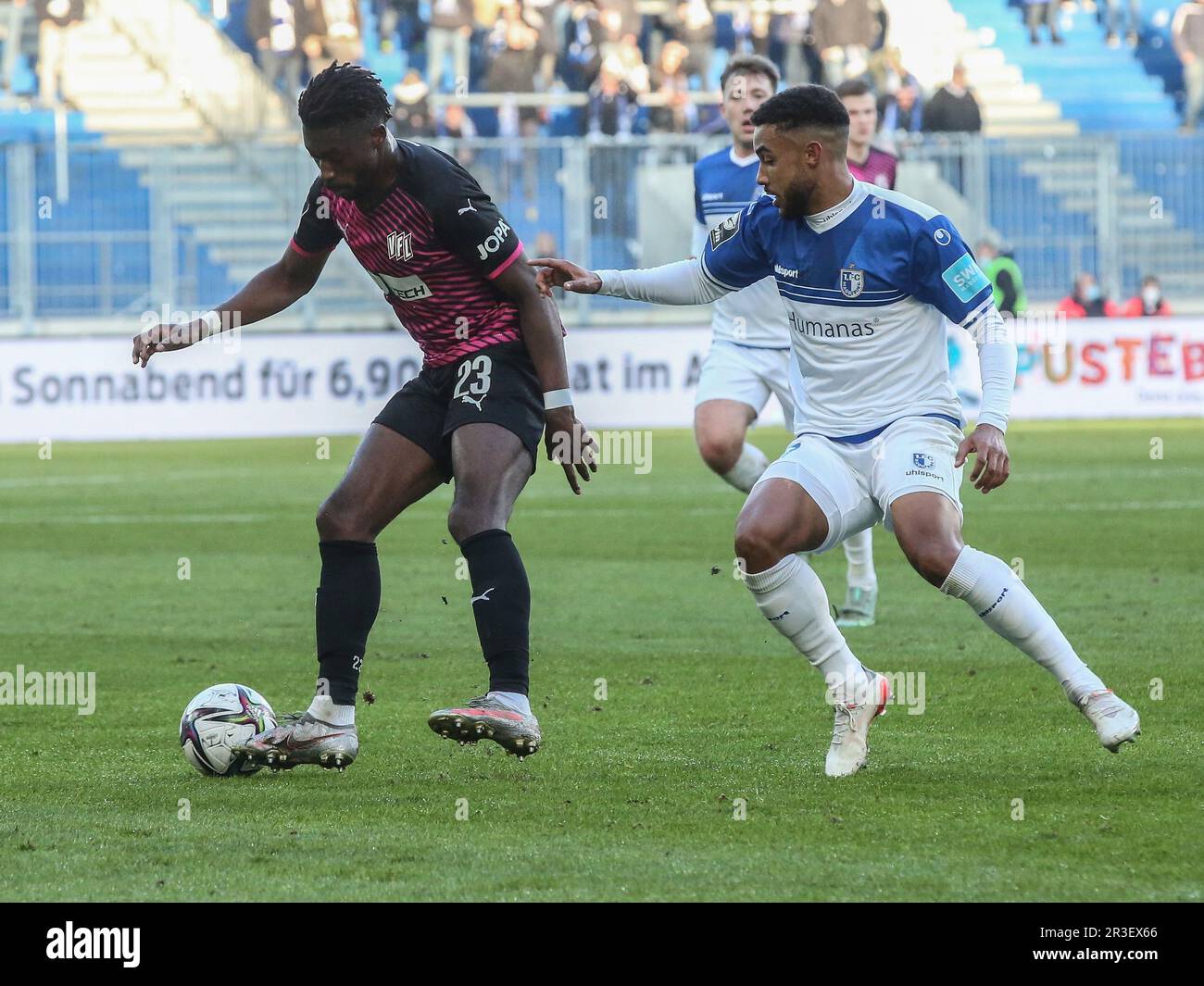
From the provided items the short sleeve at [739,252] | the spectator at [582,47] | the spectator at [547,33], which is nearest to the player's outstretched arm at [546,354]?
the short sleeve at [739,252]

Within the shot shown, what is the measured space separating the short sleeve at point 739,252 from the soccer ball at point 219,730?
75.8 inches

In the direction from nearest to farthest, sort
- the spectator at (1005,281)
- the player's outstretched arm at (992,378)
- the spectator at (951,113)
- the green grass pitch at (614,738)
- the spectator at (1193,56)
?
the green grass pitch at (614,738), the player's outstretched arm at (992,378), the spectator at (1005,281), the spectator at (951,113), the spectator at (1193,56)

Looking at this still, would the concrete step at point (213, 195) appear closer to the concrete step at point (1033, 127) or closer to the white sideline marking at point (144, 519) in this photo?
the white sideline marking at point (144, 519)

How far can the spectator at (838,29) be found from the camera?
86.8 ft

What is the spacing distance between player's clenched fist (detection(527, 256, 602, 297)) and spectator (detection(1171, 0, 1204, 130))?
23769mm

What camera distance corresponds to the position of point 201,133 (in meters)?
26.1

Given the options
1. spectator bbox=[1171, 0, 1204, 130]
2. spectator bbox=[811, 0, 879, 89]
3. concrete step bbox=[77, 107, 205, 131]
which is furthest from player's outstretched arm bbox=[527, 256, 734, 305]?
spectator bbox=[1171, 0, 1204, 130]

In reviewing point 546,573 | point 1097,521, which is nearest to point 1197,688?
point 546,573

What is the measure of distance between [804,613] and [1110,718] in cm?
93

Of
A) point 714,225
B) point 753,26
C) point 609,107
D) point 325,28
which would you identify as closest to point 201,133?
point 325,28

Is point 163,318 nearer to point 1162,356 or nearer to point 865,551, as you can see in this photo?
point 1162,356

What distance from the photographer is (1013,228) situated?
923 inches

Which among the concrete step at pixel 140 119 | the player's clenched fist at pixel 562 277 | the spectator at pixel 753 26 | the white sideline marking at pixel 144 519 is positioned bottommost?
the white sideline marking at pixel 144 519
